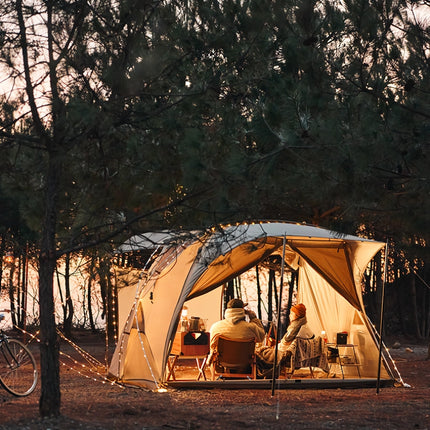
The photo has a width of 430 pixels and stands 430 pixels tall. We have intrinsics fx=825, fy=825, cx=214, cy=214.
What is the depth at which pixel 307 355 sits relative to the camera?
32.9 ft

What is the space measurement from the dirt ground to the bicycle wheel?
0.43ft

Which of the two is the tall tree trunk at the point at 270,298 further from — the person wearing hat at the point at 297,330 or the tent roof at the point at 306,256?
the person wearing hat at the point at 297,330

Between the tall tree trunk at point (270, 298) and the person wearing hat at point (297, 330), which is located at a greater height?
the tall tree trunk at point (270, 298)

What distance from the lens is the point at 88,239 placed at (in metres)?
6.55

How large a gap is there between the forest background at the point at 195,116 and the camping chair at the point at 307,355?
3.29 metres

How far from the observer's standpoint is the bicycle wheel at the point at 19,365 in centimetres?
856

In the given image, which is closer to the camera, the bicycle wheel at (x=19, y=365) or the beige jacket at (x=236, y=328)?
the bicycle wheel at (x=19, y=365)

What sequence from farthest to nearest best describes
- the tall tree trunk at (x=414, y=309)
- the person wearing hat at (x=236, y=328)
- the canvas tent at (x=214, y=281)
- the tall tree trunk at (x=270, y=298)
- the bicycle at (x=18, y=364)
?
the tall tree trunk at (x=414, y=309)
the tall tree trunk at (x=270, y=298)
the person wearing hat at (x=236, y=328)
the canvas tent at (x=214, y=281)
the bicycle at (x=18, y=364)

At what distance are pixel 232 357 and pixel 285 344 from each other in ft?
2.50

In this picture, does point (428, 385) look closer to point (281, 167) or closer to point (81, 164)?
point (281, 167)

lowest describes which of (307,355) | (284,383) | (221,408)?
(221,408)

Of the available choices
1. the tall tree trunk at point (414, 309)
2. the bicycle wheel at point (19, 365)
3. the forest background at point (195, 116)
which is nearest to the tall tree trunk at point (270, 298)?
the tall tree trunk at point (414, 309)

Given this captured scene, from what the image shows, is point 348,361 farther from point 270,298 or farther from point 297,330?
point 270,298

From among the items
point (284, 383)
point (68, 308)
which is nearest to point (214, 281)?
point (284, 383)
